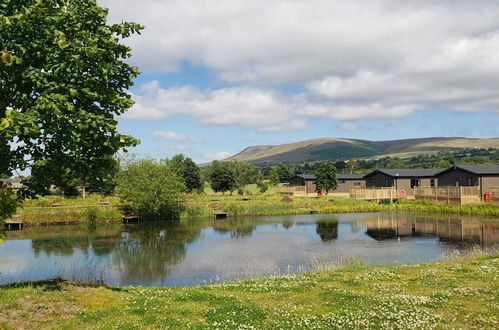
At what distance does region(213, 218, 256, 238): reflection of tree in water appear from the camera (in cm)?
4700

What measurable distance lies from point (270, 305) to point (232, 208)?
5279 cm

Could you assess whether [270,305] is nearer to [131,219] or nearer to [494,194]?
[131,219]

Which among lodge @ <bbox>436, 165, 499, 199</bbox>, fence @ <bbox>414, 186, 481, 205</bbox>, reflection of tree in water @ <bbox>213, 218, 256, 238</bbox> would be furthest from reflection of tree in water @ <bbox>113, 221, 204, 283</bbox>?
lodge @ <bbox>436, 165, 499, 199</bbox>

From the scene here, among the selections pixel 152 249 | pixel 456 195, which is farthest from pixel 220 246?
pixel 456 195

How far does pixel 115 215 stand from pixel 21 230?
1256 cm

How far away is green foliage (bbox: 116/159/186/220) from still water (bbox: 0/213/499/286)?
4.46 meters

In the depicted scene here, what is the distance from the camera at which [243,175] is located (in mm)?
98188

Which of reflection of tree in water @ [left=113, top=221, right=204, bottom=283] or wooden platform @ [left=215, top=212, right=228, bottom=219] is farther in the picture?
wooden platform @ [left=215, top=212, right=228, bottom=219]

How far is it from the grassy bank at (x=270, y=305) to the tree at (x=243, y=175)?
259 ft

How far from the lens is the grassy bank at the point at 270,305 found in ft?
37.2

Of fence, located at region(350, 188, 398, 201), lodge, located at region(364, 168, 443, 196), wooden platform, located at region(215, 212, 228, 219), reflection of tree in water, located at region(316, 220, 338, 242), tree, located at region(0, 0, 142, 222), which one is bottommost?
reflection of tree in water, located at region(316, 220, 338, 242)

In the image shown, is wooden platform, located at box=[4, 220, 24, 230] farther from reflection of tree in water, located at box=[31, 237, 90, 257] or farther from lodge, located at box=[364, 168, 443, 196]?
lodge, located at box=[364, 168, 443, 196]

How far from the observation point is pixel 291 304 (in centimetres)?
1359

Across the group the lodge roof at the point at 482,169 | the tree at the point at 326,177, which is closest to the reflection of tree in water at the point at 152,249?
the tree at the point at 326,177
